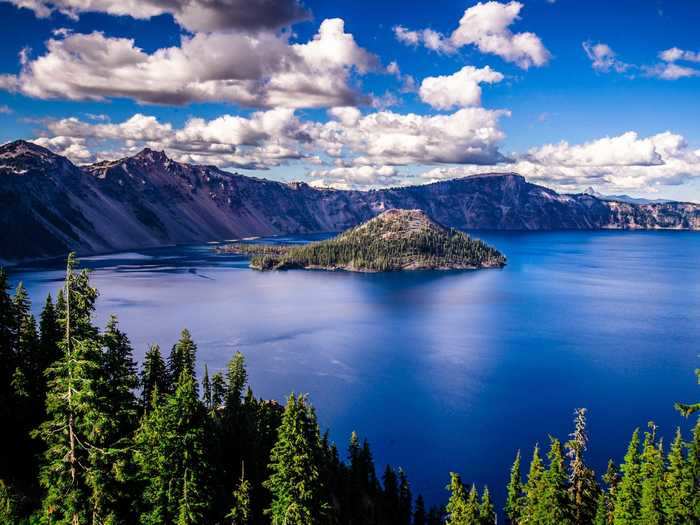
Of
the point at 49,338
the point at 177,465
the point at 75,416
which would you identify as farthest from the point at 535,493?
the point at 49,338

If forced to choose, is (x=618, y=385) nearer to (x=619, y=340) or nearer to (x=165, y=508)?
(x=619, y=340)

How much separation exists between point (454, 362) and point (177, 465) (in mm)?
95102

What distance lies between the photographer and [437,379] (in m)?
108

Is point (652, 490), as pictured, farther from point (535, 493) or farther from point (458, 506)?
point (458, 506)

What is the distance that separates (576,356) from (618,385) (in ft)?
70.5

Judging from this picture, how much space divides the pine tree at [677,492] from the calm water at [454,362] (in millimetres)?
29021

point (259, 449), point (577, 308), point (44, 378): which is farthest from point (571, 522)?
point (577, 308)

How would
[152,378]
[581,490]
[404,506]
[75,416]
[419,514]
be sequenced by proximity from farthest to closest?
1. [152,378]
2. [404,506]
3. [419,514]
4. [581,490]
5. [75,416]

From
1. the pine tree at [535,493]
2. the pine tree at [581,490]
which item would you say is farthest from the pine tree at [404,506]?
the pine tree at [581,490]

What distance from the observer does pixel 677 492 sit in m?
40.0

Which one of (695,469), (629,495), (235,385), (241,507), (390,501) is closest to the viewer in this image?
(241,507)

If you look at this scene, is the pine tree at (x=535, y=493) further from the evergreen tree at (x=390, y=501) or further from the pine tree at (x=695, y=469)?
the evergreen tree at (x=390, y=501)

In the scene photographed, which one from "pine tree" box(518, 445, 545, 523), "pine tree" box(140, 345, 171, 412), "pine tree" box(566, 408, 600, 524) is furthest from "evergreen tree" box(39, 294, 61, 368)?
"pine tree" box(566, 408, 600, 524)

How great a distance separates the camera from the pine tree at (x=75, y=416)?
21.5 meters
